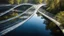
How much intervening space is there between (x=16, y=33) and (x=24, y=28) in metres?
1.92

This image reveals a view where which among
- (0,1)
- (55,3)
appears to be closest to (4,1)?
(0,1)

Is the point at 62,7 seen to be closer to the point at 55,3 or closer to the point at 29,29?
the point at 55,3

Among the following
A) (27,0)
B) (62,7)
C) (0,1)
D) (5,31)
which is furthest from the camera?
(27,0)

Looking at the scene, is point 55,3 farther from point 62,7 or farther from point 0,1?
point 0,1

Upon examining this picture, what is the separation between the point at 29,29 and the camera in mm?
15477

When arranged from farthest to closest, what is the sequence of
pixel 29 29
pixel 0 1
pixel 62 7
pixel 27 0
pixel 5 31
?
pixel 27 0
pixel 0 1
pixel 62 7
pixel 29 29
pixel 5 31

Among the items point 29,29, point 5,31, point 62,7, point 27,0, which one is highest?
point 27,0

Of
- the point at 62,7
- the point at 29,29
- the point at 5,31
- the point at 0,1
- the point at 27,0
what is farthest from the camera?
the point at 27,0

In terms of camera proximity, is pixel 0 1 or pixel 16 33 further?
pixel 0 1

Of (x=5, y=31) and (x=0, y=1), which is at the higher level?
(x=0, y=1)

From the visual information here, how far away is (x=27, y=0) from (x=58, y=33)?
27.4m

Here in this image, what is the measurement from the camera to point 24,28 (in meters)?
15.7

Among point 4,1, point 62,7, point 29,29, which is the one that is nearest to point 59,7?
point 62,7

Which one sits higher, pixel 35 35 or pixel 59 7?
pixel 59 7
